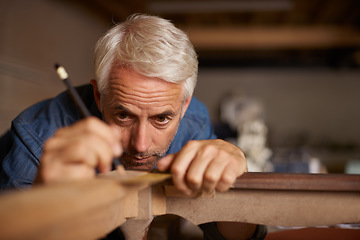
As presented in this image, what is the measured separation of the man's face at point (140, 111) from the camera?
1219mm

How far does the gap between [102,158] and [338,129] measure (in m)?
9.87

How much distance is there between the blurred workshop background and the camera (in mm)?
4125

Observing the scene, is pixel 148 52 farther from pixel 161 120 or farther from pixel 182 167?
pixel 182 167

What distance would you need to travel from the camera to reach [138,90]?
1.23 metres

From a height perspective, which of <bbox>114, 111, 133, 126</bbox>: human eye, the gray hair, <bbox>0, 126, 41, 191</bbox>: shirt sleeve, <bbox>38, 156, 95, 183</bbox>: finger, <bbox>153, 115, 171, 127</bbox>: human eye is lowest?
<bbox>0, 126, 41, 191</bbox>: shirt sleeve

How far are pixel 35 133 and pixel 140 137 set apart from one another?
49 cm

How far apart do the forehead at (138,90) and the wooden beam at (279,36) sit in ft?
20.1

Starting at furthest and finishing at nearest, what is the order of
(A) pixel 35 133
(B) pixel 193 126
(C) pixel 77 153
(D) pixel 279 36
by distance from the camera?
(D) pixel 279 36
(B) pixel 193 126
(A) pixel 35 133
(C) pixel 77 153

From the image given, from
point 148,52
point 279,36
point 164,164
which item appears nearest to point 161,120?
point 148,52

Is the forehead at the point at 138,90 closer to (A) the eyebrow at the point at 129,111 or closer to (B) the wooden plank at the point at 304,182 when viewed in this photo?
(A) the eyebrow at the point at 129,111

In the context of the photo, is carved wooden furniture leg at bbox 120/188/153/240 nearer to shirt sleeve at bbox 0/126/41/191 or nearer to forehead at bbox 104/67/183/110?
forehead at bbox 104/67/183/110

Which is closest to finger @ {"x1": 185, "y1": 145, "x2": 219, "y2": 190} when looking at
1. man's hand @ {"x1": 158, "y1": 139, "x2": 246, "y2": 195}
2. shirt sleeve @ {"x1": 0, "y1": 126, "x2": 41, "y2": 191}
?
man's hand @ {"x1": 158, "y1": 139, "x2": 246, "y2": 195}

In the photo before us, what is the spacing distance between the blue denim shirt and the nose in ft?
1.34

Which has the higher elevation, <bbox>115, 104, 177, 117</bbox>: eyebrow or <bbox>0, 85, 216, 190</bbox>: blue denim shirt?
<bbox>115, 104, 177, 117</bbox>: eyebrow
